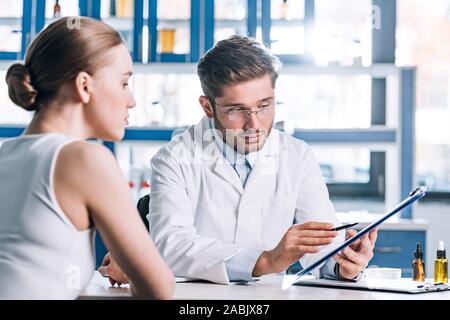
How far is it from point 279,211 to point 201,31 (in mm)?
1728

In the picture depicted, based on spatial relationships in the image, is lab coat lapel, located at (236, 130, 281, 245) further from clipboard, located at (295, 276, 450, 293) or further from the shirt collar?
clipboard, located at (295, 276, 450, 293)

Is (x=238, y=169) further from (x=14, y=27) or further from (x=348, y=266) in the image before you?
(x=14, y=27)

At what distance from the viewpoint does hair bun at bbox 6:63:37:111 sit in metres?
1.34

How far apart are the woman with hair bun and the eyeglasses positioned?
0.70 m

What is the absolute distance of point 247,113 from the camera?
2.04 meters

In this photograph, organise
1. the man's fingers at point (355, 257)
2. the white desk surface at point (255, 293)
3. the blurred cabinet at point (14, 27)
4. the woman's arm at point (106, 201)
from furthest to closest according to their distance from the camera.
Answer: the blurred cabinet at point (14, 27)
the man's fingers at point (355, 257)
the white desk surface at point (255, 293)
the woman's arm at point (106, 201)

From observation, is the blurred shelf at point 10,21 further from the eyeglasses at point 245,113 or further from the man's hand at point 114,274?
the man's hand at point 114,274

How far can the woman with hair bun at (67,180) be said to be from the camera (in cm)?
123

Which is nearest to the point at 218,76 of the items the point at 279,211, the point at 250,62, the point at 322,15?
the point at 250,62

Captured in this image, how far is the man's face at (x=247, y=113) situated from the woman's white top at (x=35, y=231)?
32.7 inches

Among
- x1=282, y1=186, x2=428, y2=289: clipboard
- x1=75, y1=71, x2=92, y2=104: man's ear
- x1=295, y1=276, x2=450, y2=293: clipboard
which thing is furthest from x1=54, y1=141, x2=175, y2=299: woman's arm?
x1=295, y1=276, x2=450, y2=293: clipboard

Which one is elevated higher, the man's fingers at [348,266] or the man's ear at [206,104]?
the man's ear at [206,104]

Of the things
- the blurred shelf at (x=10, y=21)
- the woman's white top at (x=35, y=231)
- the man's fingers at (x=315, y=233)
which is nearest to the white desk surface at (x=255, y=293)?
the man's fingers at (x=315, y=233)

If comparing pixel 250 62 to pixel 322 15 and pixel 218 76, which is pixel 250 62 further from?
pixel 322 15
